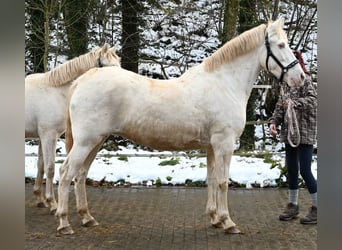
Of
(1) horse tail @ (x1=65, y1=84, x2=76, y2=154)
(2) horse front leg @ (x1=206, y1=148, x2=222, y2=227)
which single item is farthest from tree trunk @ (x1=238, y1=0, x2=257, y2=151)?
(1) horse tail @ (x1=65, y1=84, x2=76, y2=154)

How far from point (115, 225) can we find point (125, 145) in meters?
4.55

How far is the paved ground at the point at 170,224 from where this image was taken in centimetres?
387

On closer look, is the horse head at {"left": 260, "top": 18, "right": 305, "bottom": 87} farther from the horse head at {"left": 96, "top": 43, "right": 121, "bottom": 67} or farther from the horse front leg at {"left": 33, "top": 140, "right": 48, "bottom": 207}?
the horse front leg at {"left": 33, "top": 140, "right": 48, "bottom": 207}

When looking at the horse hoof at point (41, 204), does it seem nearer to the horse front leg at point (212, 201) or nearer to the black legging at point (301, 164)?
the horse front leg at point (212, 201)

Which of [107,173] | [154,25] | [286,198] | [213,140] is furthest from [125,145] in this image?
[213,140]

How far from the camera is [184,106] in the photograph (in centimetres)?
400

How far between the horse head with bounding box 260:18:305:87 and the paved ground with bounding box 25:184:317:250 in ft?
4.61

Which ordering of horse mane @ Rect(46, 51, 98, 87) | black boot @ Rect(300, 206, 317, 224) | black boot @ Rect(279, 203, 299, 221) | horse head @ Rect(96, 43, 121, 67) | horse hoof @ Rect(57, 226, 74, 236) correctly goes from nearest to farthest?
horse hoof @ Rect(57, 226, 74, 236)
black boot @ Rect(300, 206, 317, 224)
black boot @ Rect(279, 203, 299, 221)
horse mane @ Rect(46, 51, 98, 87)
horse head @ Rect(96, 43, 121, 67)

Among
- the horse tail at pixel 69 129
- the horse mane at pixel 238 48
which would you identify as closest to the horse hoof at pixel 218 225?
the horse mane at pixel 238 48

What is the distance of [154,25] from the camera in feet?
33.1

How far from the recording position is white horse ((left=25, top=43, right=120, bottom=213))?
4.81m

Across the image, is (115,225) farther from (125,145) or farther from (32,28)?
(32,28)

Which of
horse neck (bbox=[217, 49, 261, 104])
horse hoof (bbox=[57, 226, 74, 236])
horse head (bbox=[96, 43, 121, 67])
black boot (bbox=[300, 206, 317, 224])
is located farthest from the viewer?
horse head (bbox=[96, 43, 121, 67])

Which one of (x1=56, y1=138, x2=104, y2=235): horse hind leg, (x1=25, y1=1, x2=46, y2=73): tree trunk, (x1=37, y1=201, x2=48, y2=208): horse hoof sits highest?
(x1=25, y1=1, x2=46, y2=73): tree trunk
